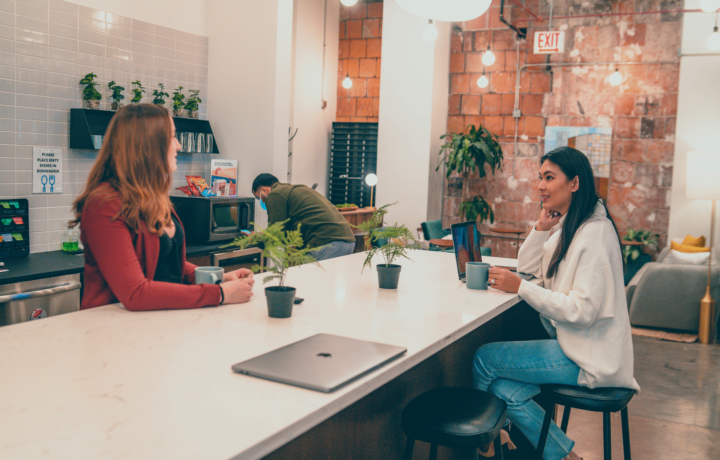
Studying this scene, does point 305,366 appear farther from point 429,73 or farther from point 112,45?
point 429,73

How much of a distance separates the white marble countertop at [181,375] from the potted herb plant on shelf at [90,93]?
2519mm

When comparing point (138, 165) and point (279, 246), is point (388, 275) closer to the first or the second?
point (279, 246)

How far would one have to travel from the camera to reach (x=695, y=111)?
6.25 meters

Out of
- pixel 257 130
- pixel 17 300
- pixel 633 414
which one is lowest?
pixel 633 414

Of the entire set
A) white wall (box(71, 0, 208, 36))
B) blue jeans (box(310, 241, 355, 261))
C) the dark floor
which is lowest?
the dark floor

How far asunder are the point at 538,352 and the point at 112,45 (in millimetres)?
3472

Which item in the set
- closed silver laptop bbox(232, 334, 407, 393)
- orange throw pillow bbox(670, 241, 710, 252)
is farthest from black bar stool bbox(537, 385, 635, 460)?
orange throw pillow bbox(670, 241, 710, 252)

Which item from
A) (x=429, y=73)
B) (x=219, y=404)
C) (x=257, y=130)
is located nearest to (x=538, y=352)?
(x=219, y=404)

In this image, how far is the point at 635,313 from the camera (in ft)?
18.2

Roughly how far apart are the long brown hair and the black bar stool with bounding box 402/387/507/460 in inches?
38.5

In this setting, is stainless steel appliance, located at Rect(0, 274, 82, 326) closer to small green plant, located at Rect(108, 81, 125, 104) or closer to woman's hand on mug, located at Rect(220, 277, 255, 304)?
small green plant, located at Rect(108, 81, 125, 104)

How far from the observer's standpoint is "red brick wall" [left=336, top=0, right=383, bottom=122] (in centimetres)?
766

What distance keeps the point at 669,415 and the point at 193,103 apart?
3.94 metres

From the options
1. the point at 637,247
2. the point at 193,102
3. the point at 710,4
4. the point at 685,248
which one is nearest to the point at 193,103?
the point at 193,102
